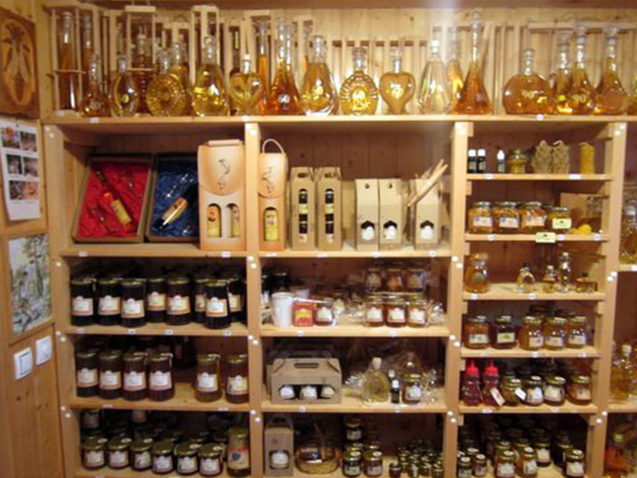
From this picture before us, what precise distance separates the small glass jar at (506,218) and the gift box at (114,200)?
1.54 metres

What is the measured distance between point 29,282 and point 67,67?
919 mm

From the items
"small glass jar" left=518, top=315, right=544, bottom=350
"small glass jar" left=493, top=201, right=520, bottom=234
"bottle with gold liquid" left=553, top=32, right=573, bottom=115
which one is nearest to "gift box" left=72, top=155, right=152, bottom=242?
"small glass jar" left=493, top=201, right=520, bottom=234

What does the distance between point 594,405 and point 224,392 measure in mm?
1588

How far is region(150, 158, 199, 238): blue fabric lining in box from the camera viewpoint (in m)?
2.25

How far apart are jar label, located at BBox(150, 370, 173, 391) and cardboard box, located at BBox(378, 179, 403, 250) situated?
1.09 m

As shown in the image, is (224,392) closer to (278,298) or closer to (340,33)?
(278,298)

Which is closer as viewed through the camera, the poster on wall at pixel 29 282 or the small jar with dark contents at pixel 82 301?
the poster on wall at pixel 29 282

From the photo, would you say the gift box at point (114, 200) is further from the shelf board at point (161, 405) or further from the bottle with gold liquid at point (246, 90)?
the shelf board at point (161, 405)

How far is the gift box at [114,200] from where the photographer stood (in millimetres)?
2219

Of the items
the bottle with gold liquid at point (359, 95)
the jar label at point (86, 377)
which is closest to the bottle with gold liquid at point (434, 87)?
the bottle with gold liquid at point (359, 95)

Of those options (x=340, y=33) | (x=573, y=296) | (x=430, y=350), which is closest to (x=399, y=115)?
(x=340, y=33)

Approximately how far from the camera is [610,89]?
6.79 ft

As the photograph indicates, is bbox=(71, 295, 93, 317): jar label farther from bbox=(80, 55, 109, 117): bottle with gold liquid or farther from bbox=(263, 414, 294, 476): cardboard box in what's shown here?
bbox=(263, 414, 294, 476): cardboard box

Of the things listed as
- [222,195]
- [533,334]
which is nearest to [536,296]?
[533,334]
